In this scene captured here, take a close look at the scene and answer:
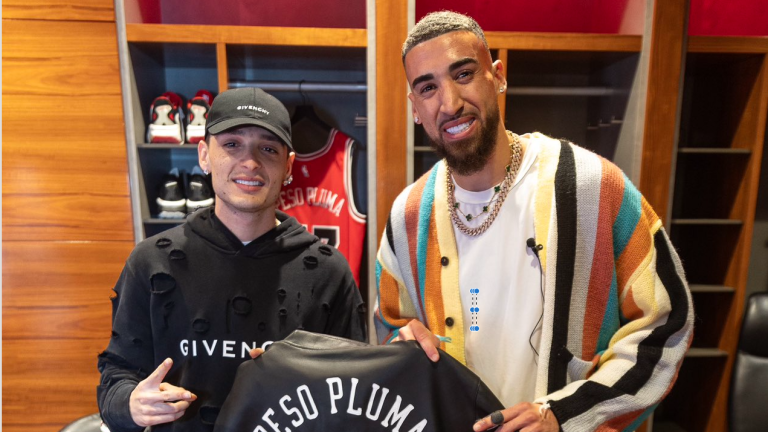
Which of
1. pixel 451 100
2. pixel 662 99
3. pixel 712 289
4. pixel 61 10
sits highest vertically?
pixel 61 10

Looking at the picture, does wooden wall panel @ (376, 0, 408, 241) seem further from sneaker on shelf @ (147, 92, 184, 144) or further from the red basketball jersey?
sneaker on shelf @ (147, 92, 184, 144)

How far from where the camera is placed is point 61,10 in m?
1.80

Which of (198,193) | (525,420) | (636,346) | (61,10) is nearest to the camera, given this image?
(525,420)

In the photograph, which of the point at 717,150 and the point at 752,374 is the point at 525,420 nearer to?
the point at 752,374

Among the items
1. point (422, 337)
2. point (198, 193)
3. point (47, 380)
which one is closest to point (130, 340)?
point (422, 337)

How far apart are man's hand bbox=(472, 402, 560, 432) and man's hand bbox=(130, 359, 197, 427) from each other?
1.83 ft

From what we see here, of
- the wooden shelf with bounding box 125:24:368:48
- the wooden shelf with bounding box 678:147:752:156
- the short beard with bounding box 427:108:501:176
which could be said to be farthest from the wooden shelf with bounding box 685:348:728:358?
the wooden shelf with bounding box 125:24:368:48

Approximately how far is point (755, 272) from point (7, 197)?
3.62m

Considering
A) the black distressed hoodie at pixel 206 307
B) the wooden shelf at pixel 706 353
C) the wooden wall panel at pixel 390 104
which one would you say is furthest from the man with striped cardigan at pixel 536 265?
the wooden shelf at pixel 706 353

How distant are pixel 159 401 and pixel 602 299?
0.94m

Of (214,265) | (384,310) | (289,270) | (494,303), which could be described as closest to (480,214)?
(494,303)

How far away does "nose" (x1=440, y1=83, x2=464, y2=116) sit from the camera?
99cm

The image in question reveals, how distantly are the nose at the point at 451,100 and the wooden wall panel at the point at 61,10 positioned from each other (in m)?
1.54

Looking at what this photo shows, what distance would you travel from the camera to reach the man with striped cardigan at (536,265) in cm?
95
